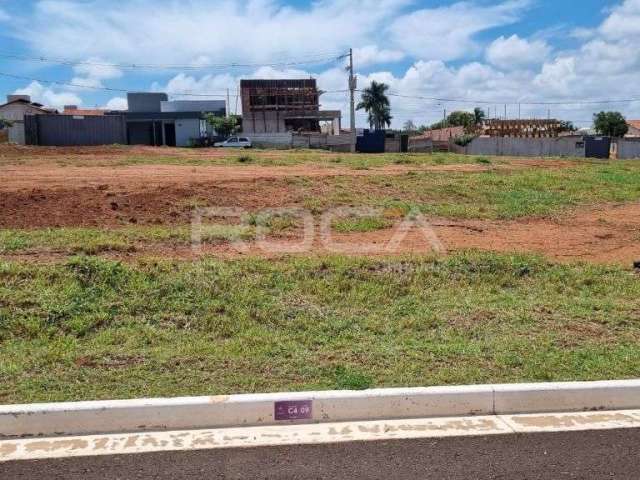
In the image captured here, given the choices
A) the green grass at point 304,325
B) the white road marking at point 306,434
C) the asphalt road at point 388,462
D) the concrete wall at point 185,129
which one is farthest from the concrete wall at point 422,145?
the asphalt road at point 388,462

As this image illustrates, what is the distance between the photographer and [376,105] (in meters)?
71.4

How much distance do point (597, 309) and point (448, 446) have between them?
3270mm

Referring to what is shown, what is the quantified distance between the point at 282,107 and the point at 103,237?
165ft

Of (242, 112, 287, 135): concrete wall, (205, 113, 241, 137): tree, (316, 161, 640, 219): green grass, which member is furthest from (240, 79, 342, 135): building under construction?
(316, 161, 640, 219): green grass

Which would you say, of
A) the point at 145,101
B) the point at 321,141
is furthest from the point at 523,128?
the point at 145,101

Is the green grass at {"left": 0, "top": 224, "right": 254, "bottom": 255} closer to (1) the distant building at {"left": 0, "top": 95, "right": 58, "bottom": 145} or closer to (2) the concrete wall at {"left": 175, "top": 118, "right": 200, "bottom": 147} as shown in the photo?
(2) the concrete wall at {"left": 175, "top": 118, "right": 200, "bottom": 147}

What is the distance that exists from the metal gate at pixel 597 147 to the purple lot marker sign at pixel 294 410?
40.9m

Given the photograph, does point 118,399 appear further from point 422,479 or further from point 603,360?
point 603,360

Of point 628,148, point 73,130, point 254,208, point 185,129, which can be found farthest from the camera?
point 185,129

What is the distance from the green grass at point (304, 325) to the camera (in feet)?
15.5

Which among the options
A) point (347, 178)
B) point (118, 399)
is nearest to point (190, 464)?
point (118, 399)

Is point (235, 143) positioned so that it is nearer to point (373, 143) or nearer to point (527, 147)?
point (373, 143)

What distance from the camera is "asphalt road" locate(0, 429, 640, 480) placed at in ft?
11.3

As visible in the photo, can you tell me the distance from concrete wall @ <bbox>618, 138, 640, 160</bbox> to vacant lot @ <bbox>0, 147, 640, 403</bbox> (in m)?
34.7
